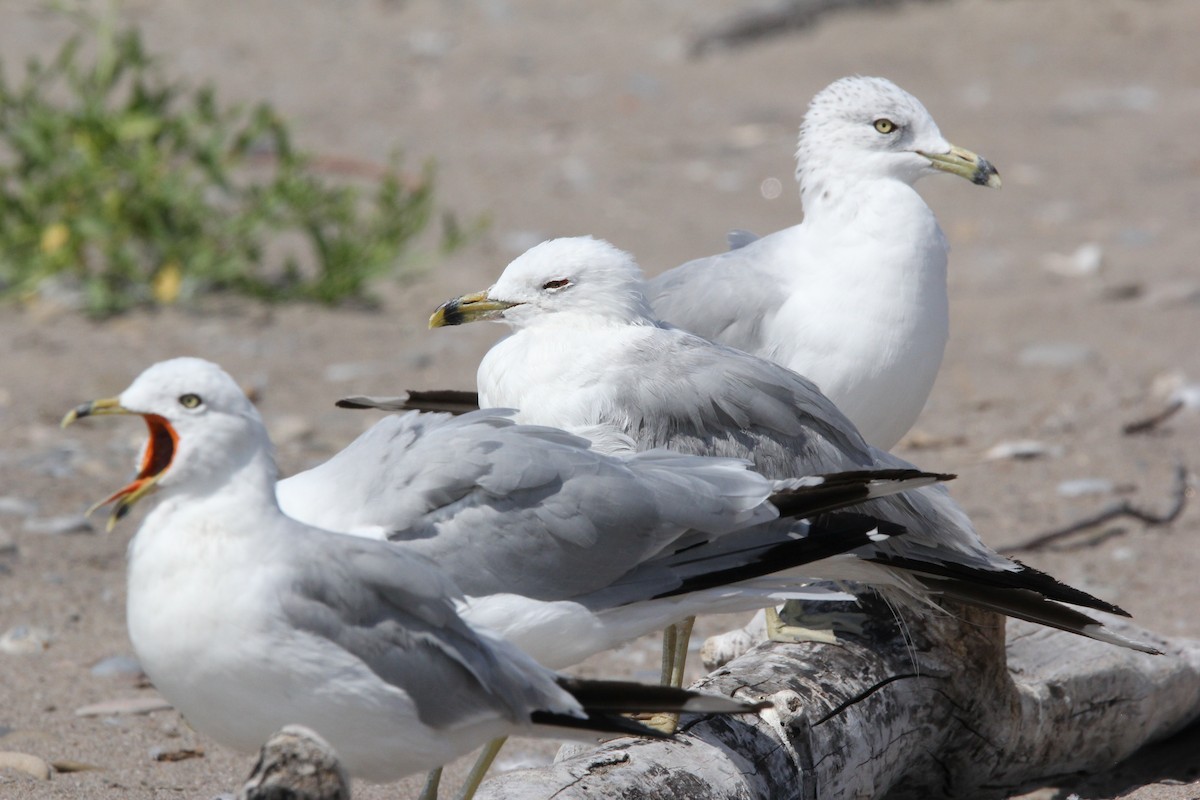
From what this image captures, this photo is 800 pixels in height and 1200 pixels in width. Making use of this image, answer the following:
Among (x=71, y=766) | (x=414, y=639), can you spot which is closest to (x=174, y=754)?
(x=71, y=766)

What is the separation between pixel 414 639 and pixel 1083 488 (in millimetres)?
3507

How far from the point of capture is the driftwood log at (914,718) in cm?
277

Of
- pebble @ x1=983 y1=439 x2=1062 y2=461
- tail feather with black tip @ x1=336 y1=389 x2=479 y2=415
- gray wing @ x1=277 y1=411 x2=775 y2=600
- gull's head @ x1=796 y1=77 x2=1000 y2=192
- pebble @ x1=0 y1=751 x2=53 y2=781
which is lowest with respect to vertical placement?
pebble @ x1=0 y1=751 x2=53 y2=781

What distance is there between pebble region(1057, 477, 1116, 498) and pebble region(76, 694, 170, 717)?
3.12 meters

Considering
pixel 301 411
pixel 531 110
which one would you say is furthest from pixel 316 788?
pixel 531 110

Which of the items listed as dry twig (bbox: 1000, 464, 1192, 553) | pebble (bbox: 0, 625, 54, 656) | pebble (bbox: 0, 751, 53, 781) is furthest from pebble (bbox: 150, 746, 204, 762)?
dry twig (bbox: 1000, 464, 1192, 553)

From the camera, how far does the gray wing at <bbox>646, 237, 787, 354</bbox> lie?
12.5 feet

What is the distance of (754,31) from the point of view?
38.0ft

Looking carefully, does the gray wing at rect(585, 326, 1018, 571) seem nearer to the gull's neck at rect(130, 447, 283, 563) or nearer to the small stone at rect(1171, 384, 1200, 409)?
the gull's neck at rect(130, 447, 283, 563)

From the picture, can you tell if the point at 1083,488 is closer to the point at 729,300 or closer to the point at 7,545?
the point at 729,300

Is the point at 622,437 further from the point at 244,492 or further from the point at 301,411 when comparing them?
the point at 301,411

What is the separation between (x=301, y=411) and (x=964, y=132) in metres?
5.55

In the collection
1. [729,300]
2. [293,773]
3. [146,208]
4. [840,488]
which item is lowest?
[146,208]

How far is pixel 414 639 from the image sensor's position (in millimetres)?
2408
